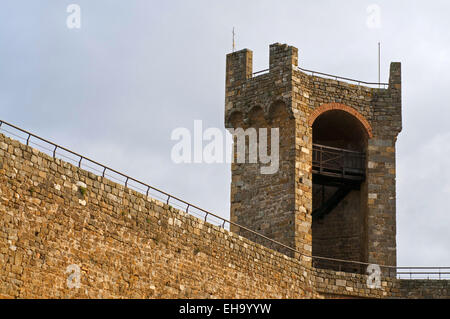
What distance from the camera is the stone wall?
796 inches

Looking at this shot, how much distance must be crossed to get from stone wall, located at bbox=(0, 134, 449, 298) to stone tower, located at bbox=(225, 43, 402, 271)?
10.7 feet

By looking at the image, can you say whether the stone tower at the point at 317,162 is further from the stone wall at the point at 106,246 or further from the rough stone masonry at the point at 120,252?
the stone wall at the point at 106,246

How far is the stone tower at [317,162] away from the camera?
102 ft

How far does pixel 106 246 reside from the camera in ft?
73.3

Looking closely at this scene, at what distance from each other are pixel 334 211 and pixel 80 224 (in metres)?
13.4

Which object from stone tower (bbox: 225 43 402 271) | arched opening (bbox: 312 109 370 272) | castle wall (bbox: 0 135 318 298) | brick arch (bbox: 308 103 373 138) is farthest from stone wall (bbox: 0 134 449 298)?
brick arch (bbox: 308 103 373 138)

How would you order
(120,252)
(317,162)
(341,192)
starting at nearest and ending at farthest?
(120,252)
(317,162)
(341,192)

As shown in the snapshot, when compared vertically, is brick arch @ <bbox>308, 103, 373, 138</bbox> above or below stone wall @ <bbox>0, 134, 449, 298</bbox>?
above

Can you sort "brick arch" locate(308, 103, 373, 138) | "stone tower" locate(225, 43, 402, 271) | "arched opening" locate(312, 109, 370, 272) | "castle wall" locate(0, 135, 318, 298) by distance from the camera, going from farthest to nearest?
"arched opening" locate(312, 109, 370, 272), "brick arch" locate(308, 103, 373, 138), "stone tower" locate(225, 43, 402, 271), "castle wall" locate(0, 135, 318, 298)

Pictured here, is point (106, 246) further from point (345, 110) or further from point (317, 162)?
point (345, 110)

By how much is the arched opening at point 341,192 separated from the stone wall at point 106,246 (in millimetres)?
4929

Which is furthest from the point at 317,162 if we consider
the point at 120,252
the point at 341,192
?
the point at 120,252

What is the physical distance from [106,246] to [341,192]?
12.6 m

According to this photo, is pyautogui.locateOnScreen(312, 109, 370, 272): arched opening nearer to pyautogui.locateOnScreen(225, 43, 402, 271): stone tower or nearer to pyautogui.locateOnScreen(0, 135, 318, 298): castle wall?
pyautogui.locateOnScreen(225, 43, 402, 271): stone tower
